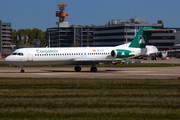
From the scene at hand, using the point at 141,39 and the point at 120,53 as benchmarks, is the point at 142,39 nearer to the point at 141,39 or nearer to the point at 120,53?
the point at 141,39

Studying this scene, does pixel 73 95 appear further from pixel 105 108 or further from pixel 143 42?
pixel 143 42

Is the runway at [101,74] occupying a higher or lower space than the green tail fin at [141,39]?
lower

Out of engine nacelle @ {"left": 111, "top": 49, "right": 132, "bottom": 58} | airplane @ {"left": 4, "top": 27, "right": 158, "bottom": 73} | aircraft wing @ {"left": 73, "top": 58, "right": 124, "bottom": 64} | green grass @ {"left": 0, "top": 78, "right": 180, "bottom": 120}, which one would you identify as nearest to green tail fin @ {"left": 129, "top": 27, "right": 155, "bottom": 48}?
airplane @ {"left": 4, "top": 27, "right": 158, "bottom": 73}

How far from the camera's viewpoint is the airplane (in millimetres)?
42469

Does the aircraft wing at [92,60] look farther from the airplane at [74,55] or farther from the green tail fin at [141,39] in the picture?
the green tail fin at [141,39]

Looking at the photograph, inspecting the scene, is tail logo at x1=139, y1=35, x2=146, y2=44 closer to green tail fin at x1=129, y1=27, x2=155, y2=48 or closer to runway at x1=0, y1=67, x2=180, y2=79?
green tail fin at x1=129, y1=27, x2=155, y2=48

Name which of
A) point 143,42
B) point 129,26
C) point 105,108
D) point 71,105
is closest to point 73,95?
point 71,105

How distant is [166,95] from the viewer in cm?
2009

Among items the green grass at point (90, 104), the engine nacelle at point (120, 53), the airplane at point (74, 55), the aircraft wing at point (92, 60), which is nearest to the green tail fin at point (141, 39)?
→ the airplane at point (74, 55)

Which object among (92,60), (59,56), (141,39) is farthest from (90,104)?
(141,39)

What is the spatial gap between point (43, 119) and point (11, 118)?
1.50m

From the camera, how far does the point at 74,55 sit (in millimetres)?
44250

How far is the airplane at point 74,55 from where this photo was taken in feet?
139

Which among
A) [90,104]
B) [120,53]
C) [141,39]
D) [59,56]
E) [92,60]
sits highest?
[141,39]
